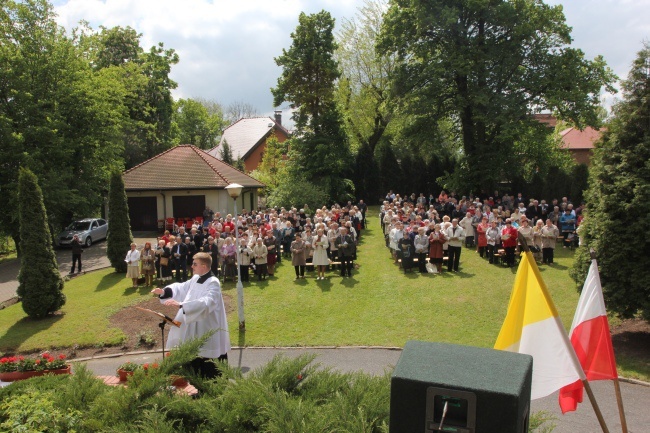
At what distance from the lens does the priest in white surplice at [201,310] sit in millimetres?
7391

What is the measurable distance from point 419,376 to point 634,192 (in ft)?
34.0

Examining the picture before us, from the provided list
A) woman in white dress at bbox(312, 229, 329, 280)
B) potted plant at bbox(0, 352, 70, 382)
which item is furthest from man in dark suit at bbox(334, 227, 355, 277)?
potted plant at bbox(0, 352, 70, 382)

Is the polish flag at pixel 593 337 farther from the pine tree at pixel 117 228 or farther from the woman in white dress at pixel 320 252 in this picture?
the pine tree at pixel 117 228

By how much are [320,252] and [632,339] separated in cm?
Answer: 972

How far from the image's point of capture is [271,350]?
42.4 feet

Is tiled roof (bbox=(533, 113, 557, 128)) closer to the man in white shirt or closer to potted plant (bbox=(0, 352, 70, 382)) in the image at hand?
the man in white shirt

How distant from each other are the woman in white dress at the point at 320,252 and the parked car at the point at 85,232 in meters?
16.6

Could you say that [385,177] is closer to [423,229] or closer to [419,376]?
[423,229]

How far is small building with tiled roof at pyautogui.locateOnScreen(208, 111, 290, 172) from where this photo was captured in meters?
59.4

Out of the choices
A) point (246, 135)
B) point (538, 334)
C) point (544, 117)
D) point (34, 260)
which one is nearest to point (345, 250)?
point (34, 260)

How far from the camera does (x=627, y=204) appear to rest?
11.4 meters

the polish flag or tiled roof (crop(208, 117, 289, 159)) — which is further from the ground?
tiled roof (crop(208, 117, 289, 159))

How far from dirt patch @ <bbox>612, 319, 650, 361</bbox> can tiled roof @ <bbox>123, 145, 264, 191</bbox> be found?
25291mm

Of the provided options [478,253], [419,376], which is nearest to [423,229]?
[478,253]
